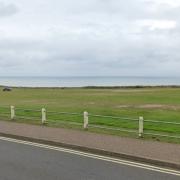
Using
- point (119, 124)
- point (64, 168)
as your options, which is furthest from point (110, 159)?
point (119, 124)

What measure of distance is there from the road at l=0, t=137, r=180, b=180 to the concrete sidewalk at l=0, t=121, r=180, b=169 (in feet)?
1.92

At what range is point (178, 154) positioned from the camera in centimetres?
1298

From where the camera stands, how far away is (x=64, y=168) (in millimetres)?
11469

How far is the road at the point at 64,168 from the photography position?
10.4 m

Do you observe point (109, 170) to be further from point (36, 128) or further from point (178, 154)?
point (36, 128)

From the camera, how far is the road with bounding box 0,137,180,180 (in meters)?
10.4

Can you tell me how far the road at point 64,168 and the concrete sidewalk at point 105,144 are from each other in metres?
0.59

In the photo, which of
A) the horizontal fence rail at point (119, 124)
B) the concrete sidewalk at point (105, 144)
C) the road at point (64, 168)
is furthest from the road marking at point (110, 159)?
the horizontal fence rail at point (119, 124)

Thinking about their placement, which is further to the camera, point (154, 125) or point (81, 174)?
point (154, 125)

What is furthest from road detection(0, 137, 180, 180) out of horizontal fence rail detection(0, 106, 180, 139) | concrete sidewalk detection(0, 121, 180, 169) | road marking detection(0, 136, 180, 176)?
horizontal fence rail detection(0, 106, 180, 139)

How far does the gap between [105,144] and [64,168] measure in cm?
388

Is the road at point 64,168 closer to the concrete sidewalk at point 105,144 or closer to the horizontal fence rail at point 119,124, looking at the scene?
the concrete sidewalk at point 105,144

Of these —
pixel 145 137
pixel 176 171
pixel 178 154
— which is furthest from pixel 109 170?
pixel 145 137

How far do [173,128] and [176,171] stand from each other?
32.0ft
